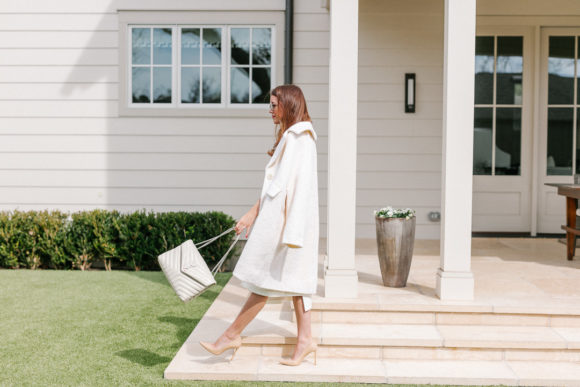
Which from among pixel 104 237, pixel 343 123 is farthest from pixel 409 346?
pixel 104 237

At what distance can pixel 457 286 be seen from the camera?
4.34m

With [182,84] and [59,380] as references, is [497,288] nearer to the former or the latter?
[59,380]

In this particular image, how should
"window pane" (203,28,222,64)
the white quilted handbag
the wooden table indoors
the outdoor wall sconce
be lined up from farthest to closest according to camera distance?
"window pane" (203,28,222,64)
the outdoor wall sconce
the wooden table indoors
the white quilted handbag

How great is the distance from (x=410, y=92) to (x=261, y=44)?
2051mm

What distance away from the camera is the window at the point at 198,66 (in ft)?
25.3

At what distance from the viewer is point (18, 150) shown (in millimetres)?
7812

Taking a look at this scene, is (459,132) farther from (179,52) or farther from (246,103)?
(179,52)

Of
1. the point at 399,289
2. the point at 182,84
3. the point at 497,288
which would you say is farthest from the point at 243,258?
the point at 182,84

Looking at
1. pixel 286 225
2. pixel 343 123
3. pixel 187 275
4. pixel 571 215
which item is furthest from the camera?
pixel 571 215

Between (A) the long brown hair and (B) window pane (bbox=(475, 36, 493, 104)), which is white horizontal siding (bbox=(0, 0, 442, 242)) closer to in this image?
(B) window pane (bbox=(475, 36, 493, 104))

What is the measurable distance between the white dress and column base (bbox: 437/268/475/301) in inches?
50.8

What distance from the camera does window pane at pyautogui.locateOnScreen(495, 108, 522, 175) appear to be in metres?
7.58

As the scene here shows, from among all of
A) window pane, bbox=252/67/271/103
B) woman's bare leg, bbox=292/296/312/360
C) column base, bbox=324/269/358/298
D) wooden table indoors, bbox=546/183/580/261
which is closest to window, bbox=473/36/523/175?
wooden table indoors, bbox=546/183/580/261

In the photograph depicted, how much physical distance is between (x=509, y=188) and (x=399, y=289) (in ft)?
11.9
